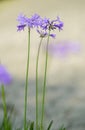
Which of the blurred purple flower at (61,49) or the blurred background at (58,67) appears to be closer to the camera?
the blurred purple flower at (61,49)

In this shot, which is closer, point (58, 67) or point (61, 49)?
point (61, 49)

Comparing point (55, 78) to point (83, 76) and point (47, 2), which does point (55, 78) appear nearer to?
point (83, 76)

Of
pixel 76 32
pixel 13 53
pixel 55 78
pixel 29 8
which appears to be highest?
pixel 29 8

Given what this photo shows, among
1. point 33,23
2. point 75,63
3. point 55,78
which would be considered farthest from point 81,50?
point 33,23

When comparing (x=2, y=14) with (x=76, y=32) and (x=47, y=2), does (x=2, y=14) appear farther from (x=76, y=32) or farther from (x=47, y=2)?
(x=76, y=32)

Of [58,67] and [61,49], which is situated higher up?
[61,49]

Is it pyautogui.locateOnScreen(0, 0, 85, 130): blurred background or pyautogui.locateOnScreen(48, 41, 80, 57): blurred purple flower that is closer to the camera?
pyautogui.locateOnScreen(48, 41, 80, 57): blurred purple flower

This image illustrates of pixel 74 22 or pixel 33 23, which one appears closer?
pixel 33 23

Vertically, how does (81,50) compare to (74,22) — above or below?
Result: below
